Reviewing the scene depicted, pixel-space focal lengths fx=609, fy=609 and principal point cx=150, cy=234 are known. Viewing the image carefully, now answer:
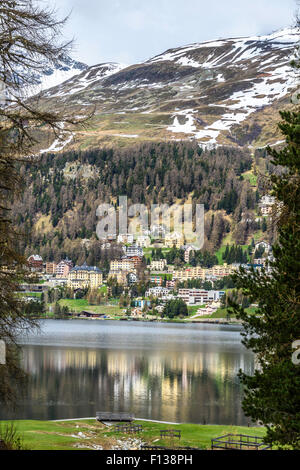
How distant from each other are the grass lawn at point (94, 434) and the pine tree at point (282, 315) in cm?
1821

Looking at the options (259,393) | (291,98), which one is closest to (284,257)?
(259,393)

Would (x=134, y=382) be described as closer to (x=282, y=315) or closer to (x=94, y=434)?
(x=94, y=434)

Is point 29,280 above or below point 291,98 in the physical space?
below

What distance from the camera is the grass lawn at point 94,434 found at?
35.6 m

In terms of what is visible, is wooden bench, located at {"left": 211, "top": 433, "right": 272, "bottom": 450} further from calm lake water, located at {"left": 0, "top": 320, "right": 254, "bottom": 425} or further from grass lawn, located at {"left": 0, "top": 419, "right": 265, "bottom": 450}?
calm lake water, located at {"left": 0, "top": 320, "right": 254, "bottom": 425}

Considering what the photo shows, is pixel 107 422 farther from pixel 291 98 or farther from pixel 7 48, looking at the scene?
pixel 7 48

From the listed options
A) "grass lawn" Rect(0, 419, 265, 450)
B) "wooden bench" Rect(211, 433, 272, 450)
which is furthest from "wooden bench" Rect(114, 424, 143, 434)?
"wooden bench" Rect(211, 433, 272, 450)

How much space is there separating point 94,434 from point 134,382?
32087mm

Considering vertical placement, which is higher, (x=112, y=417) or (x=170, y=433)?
(x=170, y=433)

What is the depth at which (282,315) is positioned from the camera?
1766 cm

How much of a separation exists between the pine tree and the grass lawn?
18210mm

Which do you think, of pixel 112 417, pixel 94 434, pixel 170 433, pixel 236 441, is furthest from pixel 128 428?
pixel 236 441
